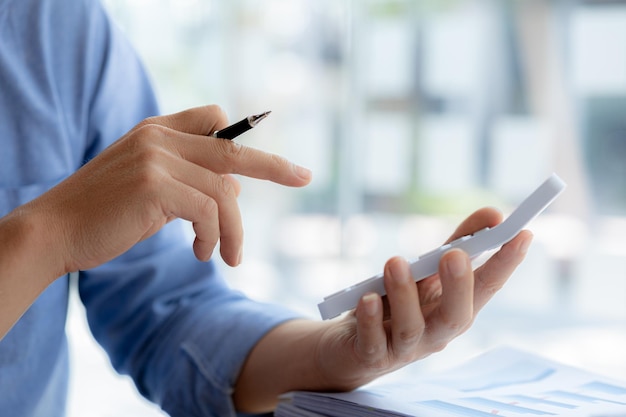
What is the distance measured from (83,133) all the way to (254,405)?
14.6 inches

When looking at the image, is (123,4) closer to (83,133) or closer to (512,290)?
(512,290)

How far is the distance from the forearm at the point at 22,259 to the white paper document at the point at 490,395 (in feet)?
0.79

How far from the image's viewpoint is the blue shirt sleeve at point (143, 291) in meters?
0.79

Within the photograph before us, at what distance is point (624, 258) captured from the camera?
281 centimetres

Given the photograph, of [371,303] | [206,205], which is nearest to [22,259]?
[206,205]

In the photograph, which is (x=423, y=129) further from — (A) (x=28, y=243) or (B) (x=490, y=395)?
(A) (x=28, y=243)

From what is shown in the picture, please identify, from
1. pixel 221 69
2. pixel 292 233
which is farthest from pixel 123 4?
pixel 292 233

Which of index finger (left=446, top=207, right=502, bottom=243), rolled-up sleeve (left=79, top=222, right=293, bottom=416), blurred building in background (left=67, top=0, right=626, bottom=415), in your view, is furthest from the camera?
blurred building in background (left=67, top=0, right=626, bottom=415)

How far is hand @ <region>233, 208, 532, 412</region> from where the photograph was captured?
56 centimetres

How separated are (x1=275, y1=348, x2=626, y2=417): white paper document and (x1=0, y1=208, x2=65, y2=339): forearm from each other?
0.24 m

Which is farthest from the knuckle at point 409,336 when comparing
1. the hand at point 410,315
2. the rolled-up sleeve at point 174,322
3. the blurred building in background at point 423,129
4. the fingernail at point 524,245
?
the blurred building in background at point 423,129

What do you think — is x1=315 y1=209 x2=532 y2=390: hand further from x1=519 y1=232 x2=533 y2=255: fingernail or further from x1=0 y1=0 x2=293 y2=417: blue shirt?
x1=0 y1=0 x2=293 y2=417: blue shirt

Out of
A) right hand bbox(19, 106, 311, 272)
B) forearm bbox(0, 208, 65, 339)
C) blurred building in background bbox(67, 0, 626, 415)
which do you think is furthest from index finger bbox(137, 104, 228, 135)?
blurred building in background bbox(67, 0, 626, 415)

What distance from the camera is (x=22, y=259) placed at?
0.55m
